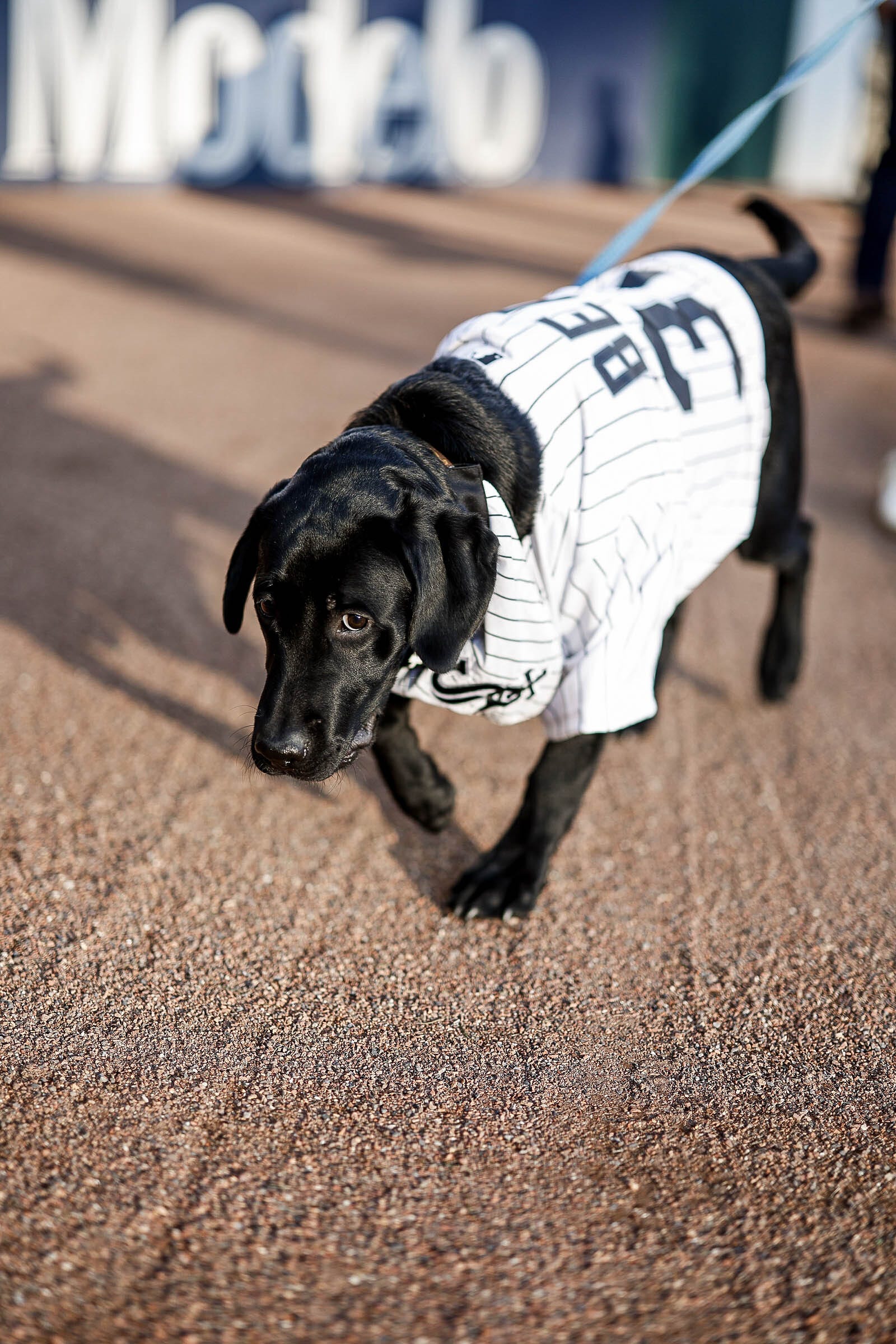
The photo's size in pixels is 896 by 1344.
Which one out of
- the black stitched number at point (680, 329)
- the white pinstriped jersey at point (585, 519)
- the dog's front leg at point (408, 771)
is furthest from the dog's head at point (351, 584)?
the black stitched number at point (680, 329)

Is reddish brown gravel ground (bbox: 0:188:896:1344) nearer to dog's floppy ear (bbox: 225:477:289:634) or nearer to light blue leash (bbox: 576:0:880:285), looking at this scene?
dog's floppy ear (bbox: 225:477:289:634)

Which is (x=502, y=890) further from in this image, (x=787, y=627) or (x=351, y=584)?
(x=787, y=627)

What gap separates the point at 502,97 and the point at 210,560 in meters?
12.3

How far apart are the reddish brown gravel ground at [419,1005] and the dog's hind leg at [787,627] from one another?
0.37 ft

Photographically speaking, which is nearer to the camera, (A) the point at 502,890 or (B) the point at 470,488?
(B) the point at 470,488

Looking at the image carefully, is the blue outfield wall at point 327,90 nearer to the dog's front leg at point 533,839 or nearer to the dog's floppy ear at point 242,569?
the dog's floppy ear at point 242,569

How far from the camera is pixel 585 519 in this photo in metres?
2.47

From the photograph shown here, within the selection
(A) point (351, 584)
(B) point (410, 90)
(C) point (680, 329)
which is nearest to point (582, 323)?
(C) point (680, 329)

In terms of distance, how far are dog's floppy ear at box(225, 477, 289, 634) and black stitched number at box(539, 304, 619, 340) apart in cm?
72

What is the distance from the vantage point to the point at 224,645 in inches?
157

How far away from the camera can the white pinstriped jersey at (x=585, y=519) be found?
97.1 inches

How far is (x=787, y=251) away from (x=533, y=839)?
2175 millimetres

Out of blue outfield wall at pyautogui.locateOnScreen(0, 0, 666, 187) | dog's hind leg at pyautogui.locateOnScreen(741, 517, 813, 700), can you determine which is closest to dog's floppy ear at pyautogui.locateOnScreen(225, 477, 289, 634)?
dog's hind leg at pyautogui.locateOnScreen(741, 517, 813, 700)

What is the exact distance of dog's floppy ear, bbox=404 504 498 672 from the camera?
7.38 feet
